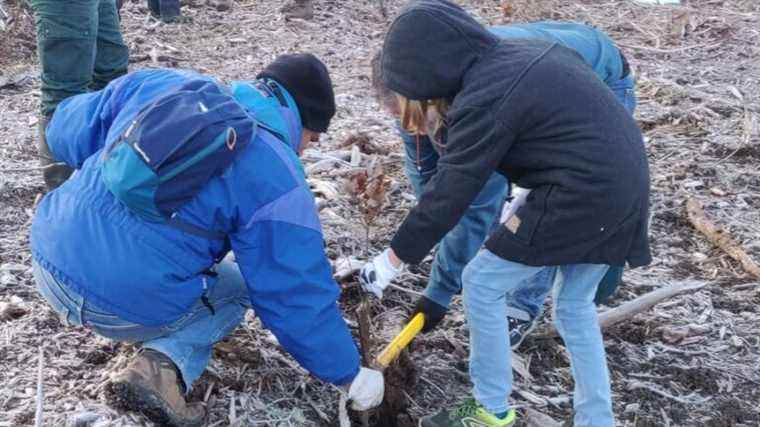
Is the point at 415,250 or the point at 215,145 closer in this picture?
the point at 215,145

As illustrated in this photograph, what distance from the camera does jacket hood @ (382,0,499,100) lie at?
2609 mm

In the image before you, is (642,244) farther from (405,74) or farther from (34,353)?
(34,353)

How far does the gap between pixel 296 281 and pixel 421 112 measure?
2.29 feet

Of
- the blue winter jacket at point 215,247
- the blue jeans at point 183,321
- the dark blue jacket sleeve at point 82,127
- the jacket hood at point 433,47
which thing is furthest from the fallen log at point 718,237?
the dark blue jacket sleeve at point 82,127

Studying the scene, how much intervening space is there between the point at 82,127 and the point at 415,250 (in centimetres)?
116

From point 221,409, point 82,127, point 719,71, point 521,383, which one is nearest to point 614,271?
point 521,383

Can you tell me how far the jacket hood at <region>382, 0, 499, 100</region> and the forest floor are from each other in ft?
3.95

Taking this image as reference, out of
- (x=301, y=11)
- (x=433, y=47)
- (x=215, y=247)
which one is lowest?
(x=301, y=11)

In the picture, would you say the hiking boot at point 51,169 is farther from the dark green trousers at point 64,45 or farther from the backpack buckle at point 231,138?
the backpack buckle at point 231,138

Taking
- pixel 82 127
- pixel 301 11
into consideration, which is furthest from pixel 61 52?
pixel 301 11

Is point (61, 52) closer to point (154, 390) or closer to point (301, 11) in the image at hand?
point (154, 390)

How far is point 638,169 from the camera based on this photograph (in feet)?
8.78

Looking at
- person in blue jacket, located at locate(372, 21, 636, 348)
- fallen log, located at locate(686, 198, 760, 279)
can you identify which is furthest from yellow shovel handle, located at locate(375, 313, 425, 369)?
fallen log, located at locate(686, 198, 760, 279)

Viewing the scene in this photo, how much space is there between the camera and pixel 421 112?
9.27 ft
